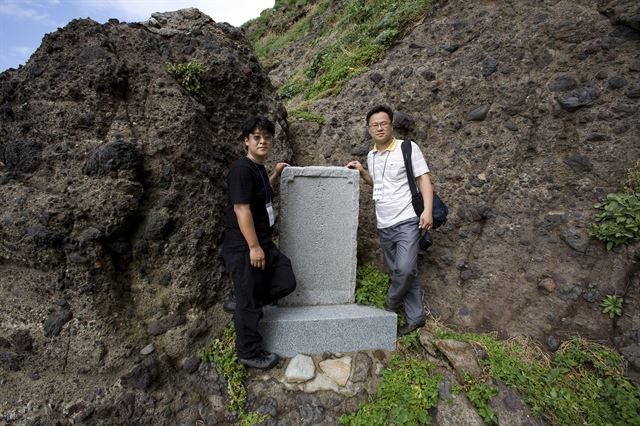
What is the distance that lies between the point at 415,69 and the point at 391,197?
2.82 m

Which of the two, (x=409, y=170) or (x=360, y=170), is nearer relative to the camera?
(x=409, y=170)

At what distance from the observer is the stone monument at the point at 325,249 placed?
3.19 meters

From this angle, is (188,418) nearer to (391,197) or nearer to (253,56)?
(391,197)

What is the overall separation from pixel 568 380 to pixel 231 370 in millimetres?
3005

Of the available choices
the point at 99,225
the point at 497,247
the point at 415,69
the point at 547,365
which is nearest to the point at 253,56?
the point at 415,69

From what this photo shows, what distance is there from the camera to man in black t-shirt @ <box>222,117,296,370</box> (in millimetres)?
2574

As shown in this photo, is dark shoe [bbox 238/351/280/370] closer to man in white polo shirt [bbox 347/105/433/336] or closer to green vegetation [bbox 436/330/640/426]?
man in white polo shirt [bbox 347/105/433/336]

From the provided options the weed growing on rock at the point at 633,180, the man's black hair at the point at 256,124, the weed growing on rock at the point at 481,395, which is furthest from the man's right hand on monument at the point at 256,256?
the weed growing on rock at the point at 633,180

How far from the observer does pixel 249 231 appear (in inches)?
102

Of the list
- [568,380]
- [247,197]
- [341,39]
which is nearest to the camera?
[247,197]

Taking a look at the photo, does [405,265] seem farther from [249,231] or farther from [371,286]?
[249,231]

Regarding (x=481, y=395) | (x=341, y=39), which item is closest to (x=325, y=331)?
(x=481, y=395)

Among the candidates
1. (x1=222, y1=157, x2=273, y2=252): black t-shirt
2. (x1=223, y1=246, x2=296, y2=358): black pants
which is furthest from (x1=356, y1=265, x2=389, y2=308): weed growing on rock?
(x1=222, y1=157, x2=273, y2=252): black t-shirt

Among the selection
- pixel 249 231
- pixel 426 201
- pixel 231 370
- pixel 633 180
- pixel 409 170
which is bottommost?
pixel 231 370
